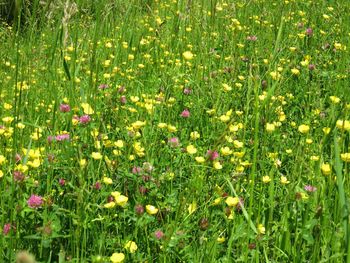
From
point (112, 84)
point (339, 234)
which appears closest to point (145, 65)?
point (112, 84)

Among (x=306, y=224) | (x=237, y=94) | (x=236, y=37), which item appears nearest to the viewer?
(x=306, y=224)

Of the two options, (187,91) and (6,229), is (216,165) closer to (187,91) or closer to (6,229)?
(6,229)

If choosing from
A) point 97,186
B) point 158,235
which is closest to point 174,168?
point 97,186

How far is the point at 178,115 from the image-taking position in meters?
2.61

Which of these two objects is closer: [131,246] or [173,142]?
[131,246]

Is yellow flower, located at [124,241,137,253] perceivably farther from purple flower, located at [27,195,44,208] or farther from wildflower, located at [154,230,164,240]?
purple flower, located at [27,195,44,208]

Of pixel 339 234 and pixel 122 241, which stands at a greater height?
pixel 339 234

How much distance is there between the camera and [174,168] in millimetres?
2020

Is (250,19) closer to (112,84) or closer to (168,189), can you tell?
(112,84)

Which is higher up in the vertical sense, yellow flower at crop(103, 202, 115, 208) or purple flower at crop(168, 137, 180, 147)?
purple flower at crop(168, 137, 180, 147)

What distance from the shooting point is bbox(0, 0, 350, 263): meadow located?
149 cm

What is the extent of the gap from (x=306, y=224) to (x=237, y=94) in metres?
1.41

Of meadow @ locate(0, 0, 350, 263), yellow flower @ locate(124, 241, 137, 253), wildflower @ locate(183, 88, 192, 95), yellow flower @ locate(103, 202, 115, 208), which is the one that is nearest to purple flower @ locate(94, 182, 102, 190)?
meadow @ locate(0, 0, 350, 263)

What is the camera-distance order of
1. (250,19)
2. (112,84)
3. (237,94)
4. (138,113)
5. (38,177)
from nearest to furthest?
(38,177)
(138,113)
(237,94)
(112,84)
(250,19)
